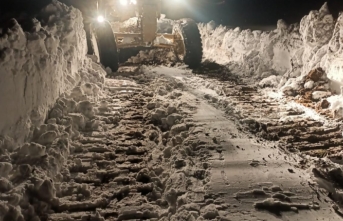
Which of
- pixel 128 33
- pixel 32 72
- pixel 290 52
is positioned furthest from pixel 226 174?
pixel 128 33

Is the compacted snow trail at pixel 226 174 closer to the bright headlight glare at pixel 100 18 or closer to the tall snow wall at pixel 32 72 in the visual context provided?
the tall snow wall at pixel 32 72

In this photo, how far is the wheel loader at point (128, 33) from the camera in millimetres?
9391

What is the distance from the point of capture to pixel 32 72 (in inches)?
181

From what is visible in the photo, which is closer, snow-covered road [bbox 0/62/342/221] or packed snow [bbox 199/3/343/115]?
snow-covered road [bbox 0/62/342/221]

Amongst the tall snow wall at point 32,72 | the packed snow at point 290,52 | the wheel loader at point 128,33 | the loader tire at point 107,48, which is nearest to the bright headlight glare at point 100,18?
the wheel loader at point 128,33

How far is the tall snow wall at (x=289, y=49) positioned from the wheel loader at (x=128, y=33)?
131cm

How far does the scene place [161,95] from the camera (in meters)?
7.00

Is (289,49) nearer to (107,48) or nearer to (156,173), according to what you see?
(107,48)

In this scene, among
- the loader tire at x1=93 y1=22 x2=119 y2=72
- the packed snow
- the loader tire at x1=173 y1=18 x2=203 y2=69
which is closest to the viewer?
the packed snow

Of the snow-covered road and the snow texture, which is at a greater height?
the snow texture

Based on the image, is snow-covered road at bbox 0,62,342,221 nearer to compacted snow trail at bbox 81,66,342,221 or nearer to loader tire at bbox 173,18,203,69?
compacted snow trail at bbox 81,66,342,221

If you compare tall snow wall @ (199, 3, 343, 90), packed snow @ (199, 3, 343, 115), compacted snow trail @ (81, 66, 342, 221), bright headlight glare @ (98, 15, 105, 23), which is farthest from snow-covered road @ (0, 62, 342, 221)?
bright headlight glare @ (98, 15, 105, 23)

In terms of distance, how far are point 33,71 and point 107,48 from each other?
4.81 m

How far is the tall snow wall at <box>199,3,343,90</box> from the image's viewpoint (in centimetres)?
700
